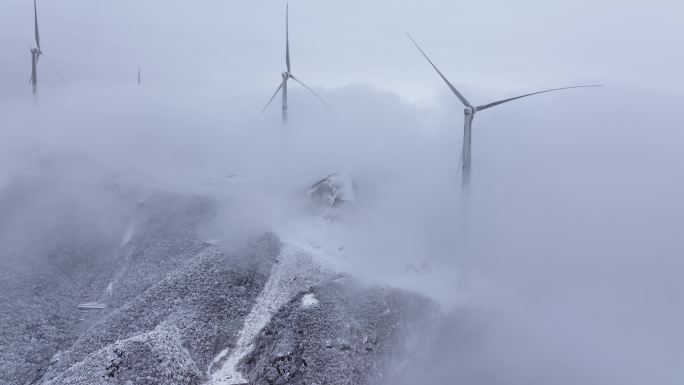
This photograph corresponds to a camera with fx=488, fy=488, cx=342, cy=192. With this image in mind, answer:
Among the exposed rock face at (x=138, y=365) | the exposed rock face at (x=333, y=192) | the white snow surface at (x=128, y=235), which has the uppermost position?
the exposed rock face at (x=333, y=192)

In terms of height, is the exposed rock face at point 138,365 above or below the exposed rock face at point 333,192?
below

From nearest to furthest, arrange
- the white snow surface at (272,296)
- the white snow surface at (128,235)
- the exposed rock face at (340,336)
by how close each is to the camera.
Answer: the exposed rock face at (340,336) < the white snow surface at (272,296) < the white snow surface at (128,235)

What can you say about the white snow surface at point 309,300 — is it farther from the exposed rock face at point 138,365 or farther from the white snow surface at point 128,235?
the white snow surface at point 128,235

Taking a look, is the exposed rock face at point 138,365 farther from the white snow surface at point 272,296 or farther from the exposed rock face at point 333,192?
the exposed rock face at point 333,192

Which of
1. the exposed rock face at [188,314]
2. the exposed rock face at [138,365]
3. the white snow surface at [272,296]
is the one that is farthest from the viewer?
the white snow surface at [272,296]

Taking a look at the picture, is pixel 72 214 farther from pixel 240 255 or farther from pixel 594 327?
pixel 594 327

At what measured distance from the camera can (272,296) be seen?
61.8m

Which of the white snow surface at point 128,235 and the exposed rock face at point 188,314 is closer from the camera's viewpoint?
the exposed rock face at point 188,314

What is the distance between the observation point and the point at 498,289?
7275 centimetres

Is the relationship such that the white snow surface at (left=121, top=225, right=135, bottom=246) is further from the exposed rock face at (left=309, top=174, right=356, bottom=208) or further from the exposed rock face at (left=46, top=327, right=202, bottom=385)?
the exposed rock face at (left=46, top=327, right=202, bottom=385)

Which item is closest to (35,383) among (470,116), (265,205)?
(265,205)

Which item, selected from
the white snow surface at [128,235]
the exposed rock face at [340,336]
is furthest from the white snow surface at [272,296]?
the white snow surface at [128,235]

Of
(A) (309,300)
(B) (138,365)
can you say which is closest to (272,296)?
(A) (309,300)

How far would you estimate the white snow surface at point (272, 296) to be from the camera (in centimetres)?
5103
